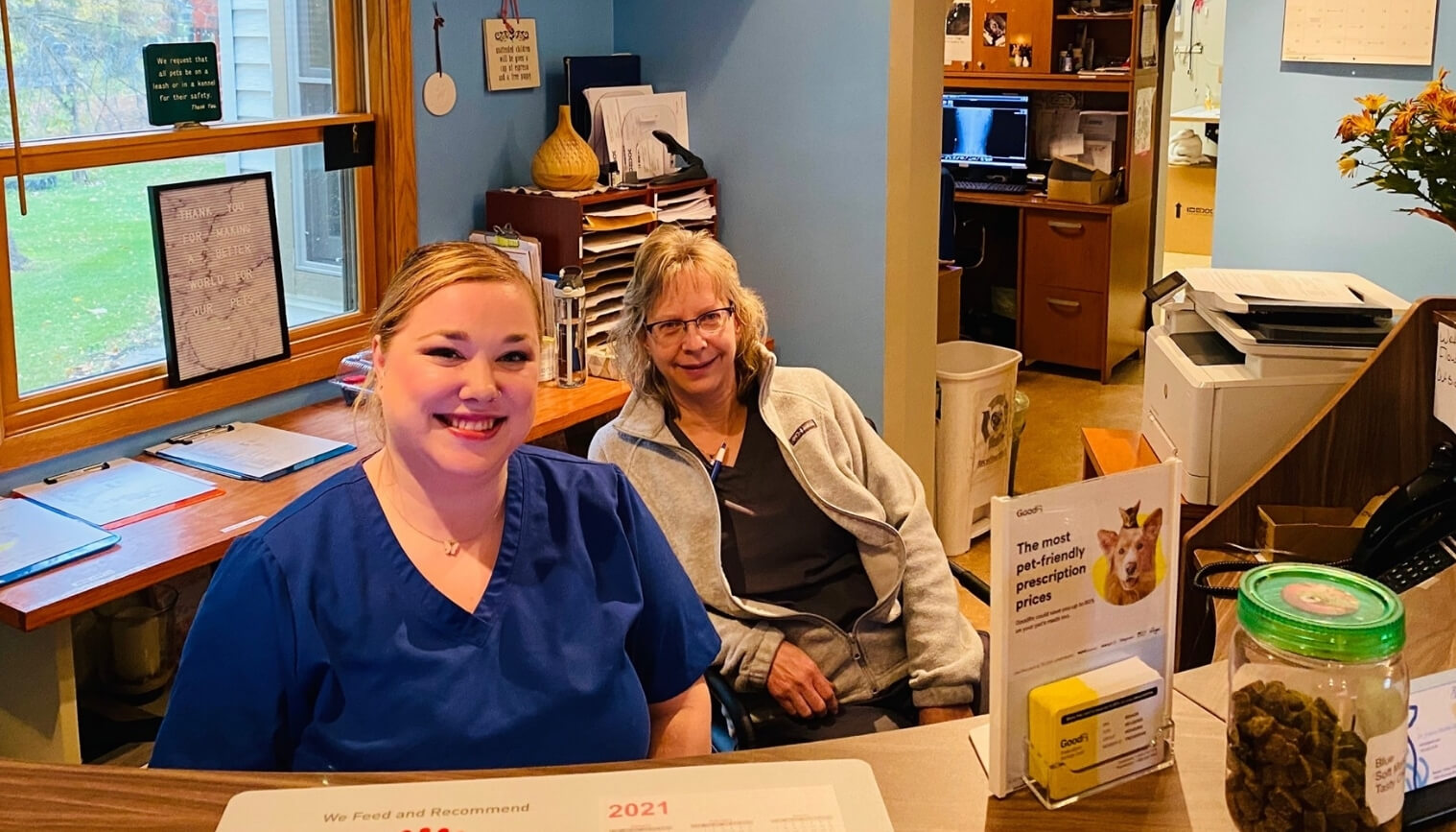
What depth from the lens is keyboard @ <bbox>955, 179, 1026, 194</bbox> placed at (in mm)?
6234

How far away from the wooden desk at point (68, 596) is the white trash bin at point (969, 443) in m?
2.23

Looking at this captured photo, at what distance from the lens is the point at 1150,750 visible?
4.04ft

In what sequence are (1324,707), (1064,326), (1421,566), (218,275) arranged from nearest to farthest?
(1324,707)
(1421,566)
(218,275)
(1064,326)

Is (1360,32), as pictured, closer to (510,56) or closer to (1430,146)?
(1430,146)

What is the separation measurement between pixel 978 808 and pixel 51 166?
6.94 ft

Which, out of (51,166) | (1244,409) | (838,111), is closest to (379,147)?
(51,166)

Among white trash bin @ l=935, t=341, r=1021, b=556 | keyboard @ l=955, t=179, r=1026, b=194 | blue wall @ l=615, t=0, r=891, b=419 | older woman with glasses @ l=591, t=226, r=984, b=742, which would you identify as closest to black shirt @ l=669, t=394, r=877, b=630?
older woman with glasses @ l=591, t=226, r=984, b=742

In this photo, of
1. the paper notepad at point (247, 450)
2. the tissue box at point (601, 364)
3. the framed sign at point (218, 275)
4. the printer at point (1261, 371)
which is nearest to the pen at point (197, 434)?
the paper notepad at point (247, 450)

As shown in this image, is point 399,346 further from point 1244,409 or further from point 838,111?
point 838,111

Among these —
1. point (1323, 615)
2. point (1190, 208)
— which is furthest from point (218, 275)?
point (1190, 208)

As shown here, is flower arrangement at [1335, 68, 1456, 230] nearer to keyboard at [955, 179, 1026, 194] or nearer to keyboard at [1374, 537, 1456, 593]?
keyboard at [1374, 537, 1456, 593]

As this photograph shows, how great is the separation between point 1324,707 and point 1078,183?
5.14 meters

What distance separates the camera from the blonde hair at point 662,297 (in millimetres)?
2385

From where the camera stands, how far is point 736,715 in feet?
7.07
